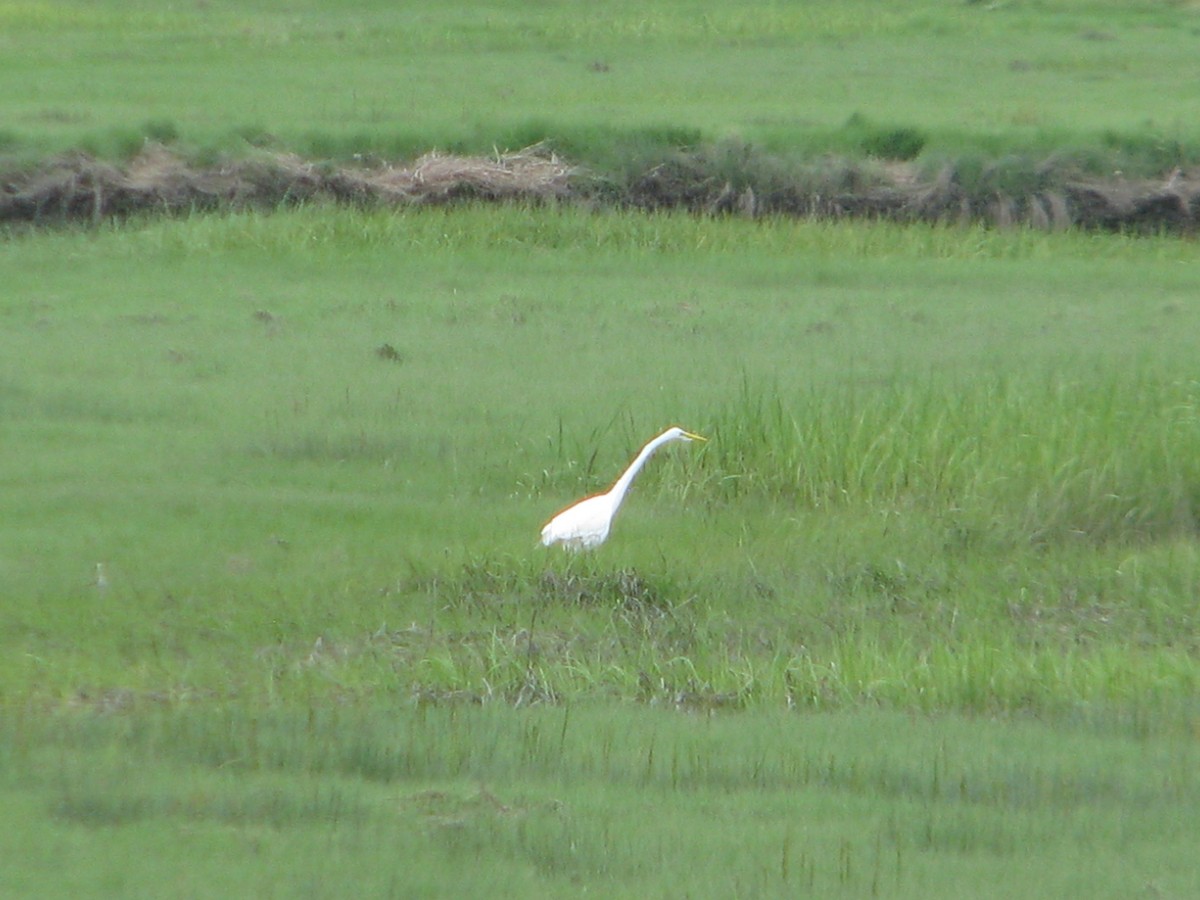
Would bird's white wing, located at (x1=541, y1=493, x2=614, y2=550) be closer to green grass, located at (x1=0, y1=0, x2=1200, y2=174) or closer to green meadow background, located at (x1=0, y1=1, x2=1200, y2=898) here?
green meadow background, located at (x1=0, y1=1, x2=1200, y2=898)

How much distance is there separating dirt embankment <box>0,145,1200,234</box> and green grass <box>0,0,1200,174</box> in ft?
1.85

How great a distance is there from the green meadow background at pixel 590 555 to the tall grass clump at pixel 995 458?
28 mm

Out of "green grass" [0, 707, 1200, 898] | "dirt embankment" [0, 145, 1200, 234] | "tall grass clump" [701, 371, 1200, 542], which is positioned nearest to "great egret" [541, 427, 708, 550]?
"tall grass clump" [701, 371, 1200, 542]

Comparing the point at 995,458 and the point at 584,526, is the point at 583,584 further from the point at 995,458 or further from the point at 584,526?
the point at 995,458

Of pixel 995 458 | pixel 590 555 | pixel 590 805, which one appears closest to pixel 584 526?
pixel 590 555

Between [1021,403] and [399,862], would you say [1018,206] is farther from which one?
[399,862]

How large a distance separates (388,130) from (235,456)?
36.7 ft

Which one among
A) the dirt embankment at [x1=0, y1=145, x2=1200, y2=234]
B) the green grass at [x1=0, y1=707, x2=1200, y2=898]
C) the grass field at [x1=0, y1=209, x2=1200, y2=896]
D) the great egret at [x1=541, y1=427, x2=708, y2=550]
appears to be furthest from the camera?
the dirt embankment at [x1=0, y1=145, x2=1200, y2=234]

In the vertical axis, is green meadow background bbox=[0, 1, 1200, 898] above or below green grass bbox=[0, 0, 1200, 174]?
below

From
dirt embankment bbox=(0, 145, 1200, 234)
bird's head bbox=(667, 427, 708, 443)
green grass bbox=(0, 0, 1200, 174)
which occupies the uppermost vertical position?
green grass bbox=(0, 0, 1200, 174)

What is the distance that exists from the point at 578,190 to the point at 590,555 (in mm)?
11840

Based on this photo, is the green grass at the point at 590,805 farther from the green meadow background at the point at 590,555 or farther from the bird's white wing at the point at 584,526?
the bird's white wing at the point at 584,526

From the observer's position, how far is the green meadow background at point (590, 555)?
219 inches

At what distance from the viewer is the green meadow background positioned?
5.56 meters
